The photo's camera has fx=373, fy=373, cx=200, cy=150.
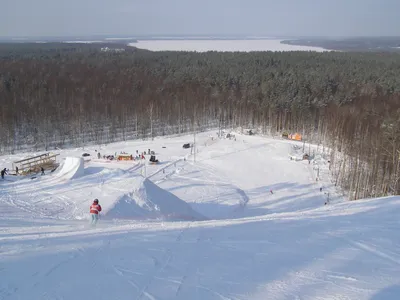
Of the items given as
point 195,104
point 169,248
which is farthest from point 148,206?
point 195,104

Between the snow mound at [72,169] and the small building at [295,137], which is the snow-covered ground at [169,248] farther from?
the small building at [295,137]

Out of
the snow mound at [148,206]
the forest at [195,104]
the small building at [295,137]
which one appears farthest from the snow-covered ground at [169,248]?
the small building at [295,137]

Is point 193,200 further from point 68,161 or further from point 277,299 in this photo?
point 277,299

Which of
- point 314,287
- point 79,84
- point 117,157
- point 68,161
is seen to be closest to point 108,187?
point 68,161

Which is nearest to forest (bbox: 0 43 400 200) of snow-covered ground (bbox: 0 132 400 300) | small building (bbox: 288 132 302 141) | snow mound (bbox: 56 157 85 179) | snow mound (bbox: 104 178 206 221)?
small building (bbox: 288 132 302 141)

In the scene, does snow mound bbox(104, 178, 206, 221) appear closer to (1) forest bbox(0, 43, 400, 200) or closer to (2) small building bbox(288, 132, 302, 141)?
(1) forest bbox(0, 43, 400, 200)
